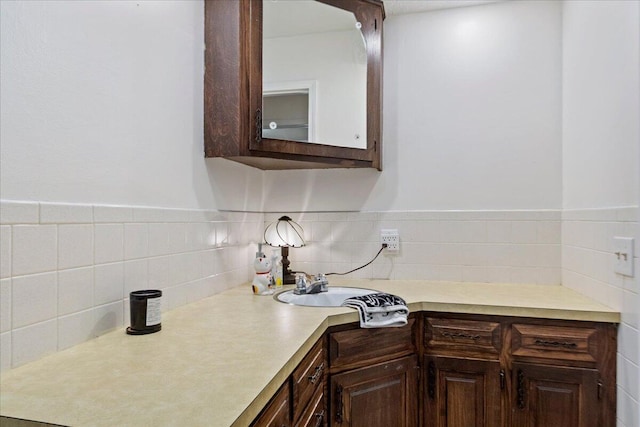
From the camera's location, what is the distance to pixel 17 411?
0.72 m

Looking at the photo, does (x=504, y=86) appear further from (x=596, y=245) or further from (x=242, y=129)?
(x=242, y=129)

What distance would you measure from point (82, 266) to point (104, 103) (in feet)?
1.58

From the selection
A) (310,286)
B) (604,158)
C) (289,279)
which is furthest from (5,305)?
(604,158)

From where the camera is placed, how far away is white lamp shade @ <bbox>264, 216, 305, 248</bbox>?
2283 mm

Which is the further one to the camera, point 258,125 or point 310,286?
point 310,286

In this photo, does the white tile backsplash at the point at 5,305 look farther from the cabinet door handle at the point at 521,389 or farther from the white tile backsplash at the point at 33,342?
the cabinet door handle at the point at 521,389

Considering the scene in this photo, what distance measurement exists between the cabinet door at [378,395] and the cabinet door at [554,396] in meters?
0.41

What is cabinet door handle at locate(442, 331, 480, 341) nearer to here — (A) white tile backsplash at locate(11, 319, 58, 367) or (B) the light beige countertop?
(B) the light beige countertop

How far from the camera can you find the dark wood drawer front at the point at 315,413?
3.88ft

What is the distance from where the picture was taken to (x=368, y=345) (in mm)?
1558

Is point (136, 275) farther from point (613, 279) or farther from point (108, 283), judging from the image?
point (613, 279)

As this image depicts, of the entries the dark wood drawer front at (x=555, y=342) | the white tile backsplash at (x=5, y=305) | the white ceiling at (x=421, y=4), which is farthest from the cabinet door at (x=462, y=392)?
the white ceiling at (x=421, y=4)

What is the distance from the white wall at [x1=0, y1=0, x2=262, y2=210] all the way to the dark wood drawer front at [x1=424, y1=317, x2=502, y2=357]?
3.66 feet

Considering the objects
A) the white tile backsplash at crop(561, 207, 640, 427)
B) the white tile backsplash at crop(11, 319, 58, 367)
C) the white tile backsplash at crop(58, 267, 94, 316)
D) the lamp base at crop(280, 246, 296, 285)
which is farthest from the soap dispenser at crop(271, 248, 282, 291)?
the white tile backsplash at crop(561, 207, 640, 427)
